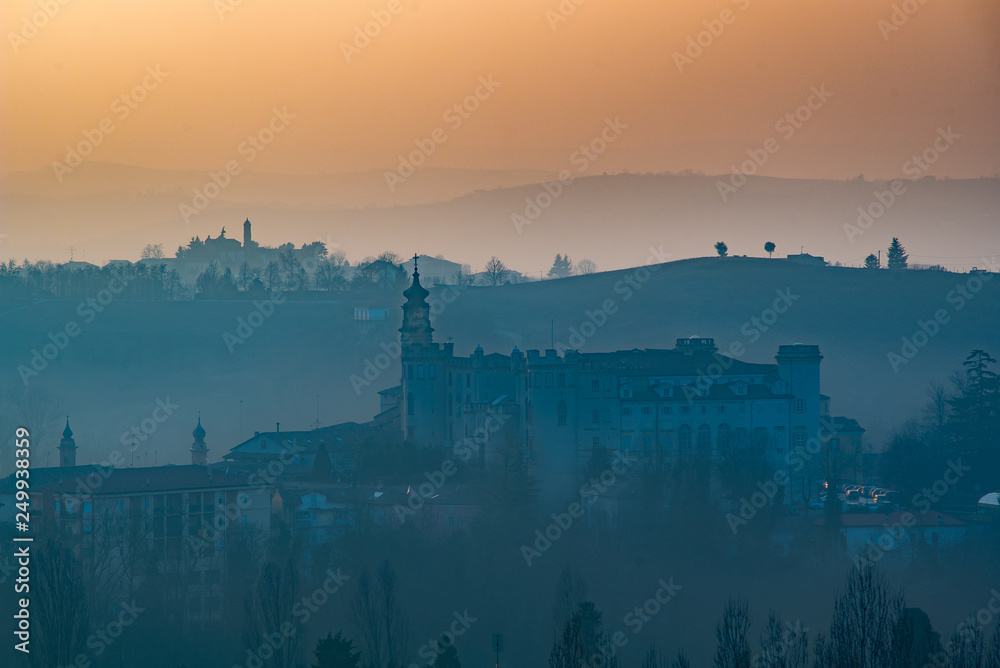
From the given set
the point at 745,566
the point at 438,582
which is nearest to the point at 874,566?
the point at 745,566

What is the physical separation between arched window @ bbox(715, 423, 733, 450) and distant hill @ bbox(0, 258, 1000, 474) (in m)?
30.2

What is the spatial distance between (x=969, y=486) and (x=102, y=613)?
4909 cm

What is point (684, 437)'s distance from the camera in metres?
84.9

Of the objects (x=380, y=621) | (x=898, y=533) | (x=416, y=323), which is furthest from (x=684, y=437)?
(x=380, y=621)

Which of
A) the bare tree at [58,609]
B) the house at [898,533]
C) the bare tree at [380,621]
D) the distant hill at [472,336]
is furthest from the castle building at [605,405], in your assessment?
Result: the bare tree at [58,609]

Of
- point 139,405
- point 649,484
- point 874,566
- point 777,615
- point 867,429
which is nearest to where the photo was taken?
point 777,615

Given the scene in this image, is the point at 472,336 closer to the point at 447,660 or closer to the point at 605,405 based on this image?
the point at 605,405

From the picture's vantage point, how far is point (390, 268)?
539 feet

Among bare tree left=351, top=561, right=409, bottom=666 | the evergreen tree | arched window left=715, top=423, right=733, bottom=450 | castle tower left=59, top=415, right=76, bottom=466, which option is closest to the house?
arched window left=715, top=423, right=733, bottom=450

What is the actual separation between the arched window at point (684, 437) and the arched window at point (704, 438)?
26.0 inches

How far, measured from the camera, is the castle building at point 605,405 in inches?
3292

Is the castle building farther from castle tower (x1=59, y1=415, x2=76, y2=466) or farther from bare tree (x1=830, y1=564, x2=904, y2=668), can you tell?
bare tree (x1=830, y1=564, x2=904, y2=668)

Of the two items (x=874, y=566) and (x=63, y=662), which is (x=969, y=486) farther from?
(x=63, y=662)

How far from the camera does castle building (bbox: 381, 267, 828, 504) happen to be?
8362cm
